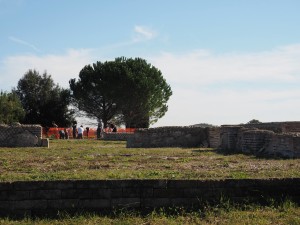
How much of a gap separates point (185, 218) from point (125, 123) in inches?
1838

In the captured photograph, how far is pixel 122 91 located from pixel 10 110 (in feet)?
40.2

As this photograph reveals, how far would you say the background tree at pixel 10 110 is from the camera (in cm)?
4688

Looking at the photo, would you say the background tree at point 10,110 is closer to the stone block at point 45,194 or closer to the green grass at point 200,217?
the stone block at point 45,194

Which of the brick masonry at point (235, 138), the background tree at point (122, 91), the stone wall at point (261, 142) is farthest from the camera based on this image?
the background tree at point (122, 91)

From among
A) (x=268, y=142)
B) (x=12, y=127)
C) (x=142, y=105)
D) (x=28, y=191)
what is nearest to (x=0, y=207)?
(x=28, y=191)

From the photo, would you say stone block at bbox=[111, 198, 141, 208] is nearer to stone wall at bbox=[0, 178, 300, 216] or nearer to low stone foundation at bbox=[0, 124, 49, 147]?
stone wall at bbox=[0, 178, 300, 216]

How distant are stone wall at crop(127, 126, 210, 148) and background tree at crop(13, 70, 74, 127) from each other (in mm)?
31048

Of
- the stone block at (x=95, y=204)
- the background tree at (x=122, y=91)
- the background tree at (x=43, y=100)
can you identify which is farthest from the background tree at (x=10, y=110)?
the stone block at (x=95, y=204)

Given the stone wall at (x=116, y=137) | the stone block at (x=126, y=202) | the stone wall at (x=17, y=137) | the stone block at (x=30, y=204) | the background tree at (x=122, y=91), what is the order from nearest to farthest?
the stone block at (x=30, y=204) < the stone block at (x=126, y=202) < the stone wall at (x=17, y=137) < the stone wall at (x=116, y=137) < the background tree at (x=122, y=91)

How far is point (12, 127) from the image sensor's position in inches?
794

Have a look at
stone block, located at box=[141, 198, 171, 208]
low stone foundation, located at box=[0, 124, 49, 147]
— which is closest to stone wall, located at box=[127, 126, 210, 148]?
low stone foundation, located at box=[0, 124, 49, 147]

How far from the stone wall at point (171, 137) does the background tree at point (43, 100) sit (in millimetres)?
31048

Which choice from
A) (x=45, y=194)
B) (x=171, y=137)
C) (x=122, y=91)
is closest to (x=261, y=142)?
(x=171, y=137)

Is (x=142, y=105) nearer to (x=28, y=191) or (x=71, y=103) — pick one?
(x=71, y=103)
